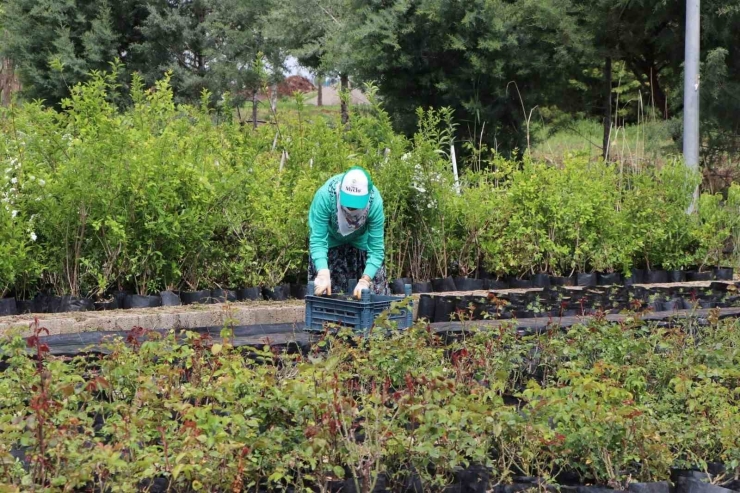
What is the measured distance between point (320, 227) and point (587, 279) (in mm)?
3923

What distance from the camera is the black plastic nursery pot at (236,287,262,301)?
26.9ft

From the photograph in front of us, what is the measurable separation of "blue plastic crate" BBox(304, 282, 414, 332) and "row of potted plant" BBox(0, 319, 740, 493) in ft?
3.44

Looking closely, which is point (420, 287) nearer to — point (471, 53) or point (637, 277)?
point (637, 277)

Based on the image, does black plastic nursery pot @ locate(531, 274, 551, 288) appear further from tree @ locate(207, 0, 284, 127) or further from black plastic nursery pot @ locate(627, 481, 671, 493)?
tree @ locate(207, 0, 284, 127)

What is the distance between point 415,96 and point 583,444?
16.0 metres

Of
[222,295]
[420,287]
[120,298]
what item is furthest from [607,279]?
[120,298]

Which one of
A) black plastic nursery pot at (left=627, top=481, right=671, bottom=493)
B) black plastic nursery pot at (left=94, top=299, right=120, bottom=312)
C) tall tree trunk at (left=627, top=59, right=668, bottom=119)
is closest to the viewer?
black plastic nursery pot at (left=627, top=481, right=671, bottom=493)

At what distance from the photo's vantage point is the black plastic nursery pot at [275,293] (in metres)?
8.25

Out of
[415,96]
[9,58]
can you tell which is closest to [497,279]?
[415,96]

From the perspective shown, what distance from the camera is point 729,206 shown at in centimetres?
1055

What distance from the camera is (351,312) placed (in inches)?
232

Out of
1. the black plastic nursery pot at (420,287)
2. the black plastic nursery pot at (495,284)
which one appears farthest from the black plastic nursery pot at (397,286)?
the black plastic nursery pot at (495,284)

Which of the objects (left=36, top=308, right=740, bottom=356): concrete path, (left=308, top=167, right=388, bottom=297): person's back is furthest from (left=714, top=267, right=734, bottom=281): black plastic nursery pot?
(left=308, top=167, right=388, bottom=297): person's back

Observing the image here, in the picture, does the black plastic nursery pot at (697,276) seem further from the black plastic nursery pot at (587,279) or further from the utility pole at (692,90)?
the utility pole at (692,90)
